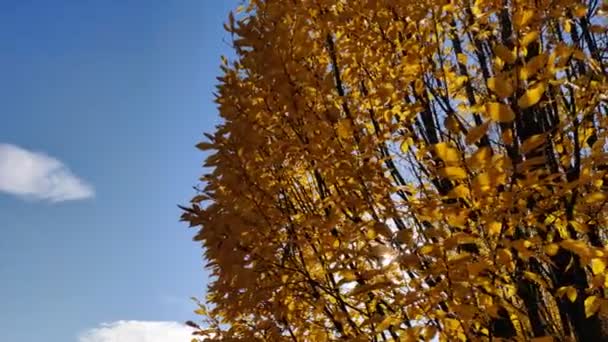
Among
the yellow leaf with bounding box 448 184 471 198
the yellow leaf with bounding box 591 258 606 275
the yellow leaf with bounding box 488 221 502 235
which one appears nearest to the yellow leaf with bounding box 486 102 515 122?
the yellow leaf with bounding box 448 184 471 198

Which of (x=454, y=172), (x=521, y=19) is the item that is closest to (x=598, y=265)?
(x=454, y=172)

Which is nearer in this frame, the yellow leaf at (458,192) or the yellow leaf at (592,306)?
the yellow leaf at (458,192)

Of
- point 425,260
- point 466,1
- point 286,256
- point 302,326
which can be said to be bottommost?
point 302,326

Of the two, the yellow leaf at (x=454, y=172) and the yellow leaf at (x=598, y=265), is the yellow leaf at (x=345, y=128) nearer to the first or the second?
the yellow leaf at (x=454, y=172)

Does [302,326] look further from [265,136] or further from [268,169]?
[265,136]

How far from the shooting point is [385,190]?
276cm

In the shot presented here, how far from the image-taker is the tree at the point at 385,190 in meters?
2.07

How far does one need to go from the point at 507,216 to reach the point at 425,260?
1.93ft

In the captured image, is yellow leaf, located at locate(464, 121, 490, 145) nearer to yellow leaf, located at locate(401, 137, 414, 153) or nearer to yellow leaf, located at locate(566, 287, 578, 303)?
yellow leaf, located at locate(566, 287, 578, 303)

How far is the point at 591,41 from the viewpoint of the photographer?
4145mm

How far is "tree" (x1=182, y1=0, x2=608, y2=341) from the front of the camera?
2072 millimetres

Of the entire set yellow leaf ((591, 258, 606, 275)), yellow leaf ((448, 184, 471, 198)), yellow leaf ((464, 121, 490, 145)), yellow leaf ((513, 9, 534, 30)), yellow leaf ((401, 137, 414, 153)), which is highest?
yellow leaf ((513, 9, 534, 30))

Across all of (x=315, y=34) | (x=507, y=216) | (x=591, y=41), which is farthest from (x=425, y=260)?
(x=591, y=41)

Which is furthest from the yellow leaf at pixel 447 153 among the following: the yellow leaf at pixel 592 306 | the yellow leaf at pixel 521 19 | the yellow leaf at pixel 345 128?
the yellow leaf at pixel 592 306
